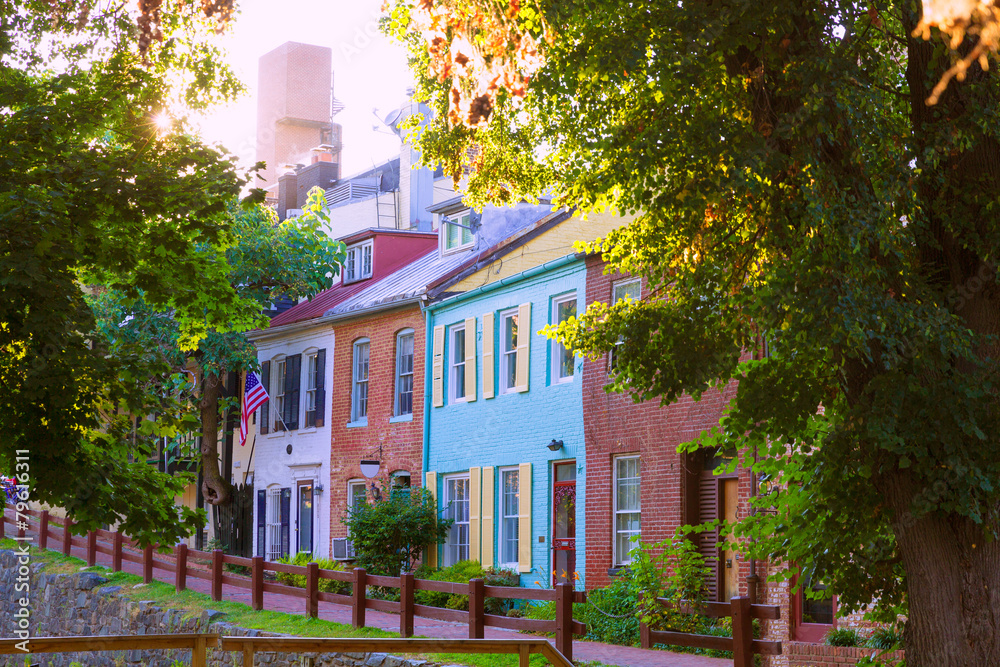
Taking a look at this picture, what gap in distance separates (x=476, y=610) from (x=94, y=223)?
7.64 metres

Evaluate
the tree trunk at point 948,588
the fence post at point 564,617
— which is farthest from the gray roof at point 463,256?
the tree trunk at point 948,588

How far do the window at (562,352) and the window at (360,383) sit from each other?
303 inches

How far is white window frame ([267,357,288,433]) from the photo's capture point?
31.3 metres

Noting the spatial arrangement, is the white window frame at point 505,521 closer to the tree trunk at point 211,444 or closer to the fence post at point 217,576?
the fence post at point 217,576

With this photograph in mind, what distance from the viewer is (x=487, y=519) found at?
23.1m

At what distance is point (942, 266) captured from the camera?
27.6 ft

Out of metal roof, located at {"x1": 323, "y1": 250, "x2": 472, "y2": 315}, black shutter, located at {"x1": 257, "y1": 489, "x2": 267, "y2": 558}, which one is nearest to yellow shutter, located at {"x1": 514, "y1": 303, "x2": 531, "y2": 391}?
metal roof, located at {"x1": 323, "y1": 250, "x2": 472, "y2": 315}

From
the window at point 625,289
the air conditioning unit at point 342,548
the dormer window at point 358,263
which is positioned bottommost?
the air conditioning unit at point 342,548

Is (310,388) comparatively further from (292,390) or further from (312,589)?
(312,589)

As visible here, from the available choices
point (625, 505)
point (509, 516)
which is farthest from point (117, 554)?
point (625, 505)

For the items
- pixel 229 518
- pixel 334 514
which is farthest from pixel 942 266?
pixel 229 518

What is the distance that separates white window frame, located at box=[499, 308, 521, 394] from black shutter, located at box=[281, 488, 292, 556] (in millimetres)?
9704

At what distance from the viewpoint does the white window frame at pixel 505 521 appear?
2233 centimetres

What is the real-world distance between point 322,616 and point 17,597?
11.2 m
